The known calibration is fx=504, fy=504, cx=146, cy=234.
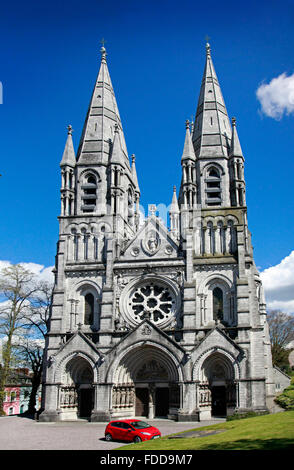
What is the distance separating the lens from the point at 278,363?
7069cm

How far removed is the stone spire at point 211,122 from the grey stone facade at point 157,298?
0.48ft

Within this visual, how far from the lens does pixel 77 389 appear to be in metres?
39.0

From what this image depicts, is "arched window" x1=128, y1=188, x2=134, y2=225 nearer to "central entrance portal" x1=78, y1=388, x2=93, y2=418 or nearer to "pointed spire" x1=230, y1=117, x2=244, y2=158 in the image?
"pointed spire" x1=230, y1=117, x2=244, y2=158

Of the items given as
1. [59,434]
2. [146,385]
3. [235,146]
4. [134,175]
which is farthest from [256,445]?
[134,175]

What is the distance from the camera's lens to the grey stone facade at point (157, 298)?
119ft

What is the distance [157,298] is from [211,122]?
17758 millimetres

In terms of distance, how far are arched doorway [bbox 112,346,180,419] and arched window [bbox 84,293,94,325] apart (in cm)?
504

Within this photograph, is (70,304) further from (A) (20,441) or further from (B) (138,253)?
(A) (20,441)

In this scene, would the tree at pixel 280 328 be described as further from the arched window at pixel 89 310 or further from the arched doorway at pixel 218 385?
the arched window at pixel 89 310

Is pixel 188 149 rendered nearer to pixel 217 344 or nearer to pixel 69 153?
pixel 69 153

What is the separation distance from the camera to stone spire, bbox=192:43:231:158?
148 feet

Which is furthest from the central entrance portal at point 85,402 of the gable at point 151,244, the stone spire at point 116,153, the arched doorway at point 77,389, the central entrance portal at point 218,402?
the stone spire at point 116,153
